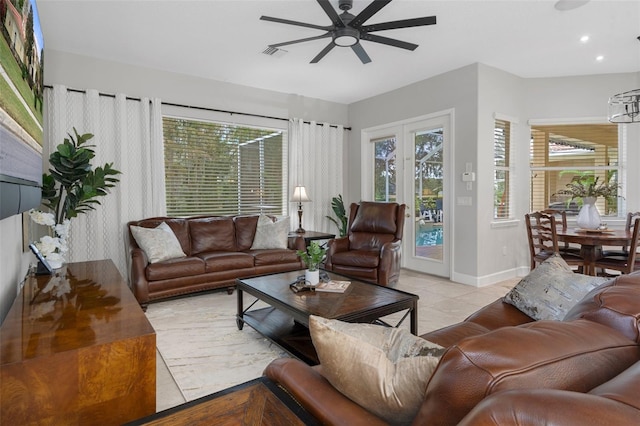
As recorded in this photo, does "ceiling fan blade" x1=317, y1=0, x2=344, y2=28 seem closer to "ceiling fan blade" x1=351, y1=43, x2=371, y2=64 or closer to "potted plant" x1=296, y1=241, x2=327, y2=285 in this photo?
"ceiling fan blade" x1=351, y1=43, x2=371, y2=64

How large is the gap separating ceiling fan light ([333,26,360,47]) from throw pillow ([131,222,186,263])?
2.71 metres

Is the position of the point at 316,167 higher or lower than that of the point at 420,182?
higher

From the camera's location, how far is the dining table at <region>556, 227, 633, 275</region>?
3362 millimetres

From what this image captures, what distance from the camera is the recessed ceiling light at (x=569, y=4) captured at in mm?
2977

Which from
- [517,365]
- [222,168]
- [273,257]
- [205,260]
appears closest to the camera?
[517,365]

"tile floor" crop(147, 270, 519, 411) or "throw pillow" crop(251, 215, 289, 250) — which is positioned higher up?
"throw pillow" crop(251, 215, 289, 250)

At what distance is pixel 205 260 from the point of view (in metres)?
3.96

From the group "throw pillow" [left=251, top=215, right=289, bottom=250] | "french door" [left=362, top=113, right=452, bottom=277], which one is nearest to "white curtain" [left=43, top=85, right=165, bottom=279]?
"throw pillow" [left=251, top=215, right=289, bottom=250]

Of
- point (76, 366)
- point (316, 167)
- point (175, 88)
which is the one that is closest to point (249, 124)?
point (175, 88)

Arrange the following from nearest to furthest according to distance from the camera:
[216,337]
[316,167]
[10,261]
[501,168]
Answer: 1. [10,261]
2. [216,337]
3. [501,168]
4. [316,167]

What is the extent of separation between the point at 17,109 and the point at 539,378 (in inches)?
87.4

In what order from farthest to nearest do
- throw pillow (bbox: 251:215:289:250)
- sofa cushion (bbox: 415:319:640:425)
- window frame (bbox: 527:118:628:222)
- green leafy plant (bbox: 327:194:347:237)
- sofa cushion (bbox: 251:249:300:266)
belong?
green leafy plant (bbox: 327:194:347:237) → window frame (bbox: 527:118:628:222) → throw pillow (bbox: 251:215:289:250) → sofa cushion (bbox: 251:249:300:266) → sofa cushion (bbox: 415:319:640:425)

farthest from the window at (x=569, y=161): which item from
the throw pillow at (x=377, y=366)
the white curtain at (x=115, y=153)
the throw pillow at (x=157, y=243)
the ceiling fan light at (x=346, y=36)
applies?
the white curtain at (x=115, y=153)

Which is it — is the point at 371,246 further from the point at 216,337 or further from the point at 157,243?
the point at 157,243
